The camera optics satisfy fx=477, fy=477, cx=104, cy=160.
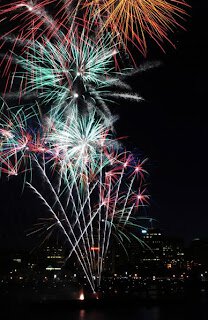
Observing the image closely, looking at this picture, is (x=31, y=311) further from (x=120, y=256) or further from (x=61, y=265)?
(x=61, y=265)

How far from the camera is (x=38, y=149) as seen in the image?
1925cm

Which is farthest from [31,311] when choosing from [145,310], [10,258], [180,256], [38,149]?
[180,256]

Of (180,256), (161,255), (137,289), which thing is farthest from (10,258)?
(137,289)

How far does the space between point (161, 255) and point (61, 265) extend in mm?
31079

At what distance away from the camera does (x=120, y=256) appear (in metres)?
108

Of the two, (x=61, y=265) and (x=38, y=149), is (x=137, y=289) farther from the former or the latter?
(x=61, y=265)

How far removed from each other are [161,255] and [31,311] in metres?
104

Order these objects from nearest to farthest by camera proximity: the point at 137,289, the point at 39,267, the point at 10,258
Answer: the point at 137,289
the point at 10,258
the point at 39,267

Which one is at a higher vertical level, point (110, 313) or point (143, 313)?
point (110, 313)

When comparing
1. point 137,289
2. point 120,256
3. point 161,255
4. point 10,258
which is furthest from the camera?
point 161,255

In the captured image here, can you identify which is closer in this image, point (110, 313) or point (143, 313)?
point (110, 313)

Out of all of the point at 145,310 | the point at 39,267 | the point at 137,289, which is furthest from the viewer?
the point at 39,267

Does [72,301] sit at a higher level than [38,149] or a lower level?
lower

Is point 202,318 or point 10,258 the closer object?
point 202,318
